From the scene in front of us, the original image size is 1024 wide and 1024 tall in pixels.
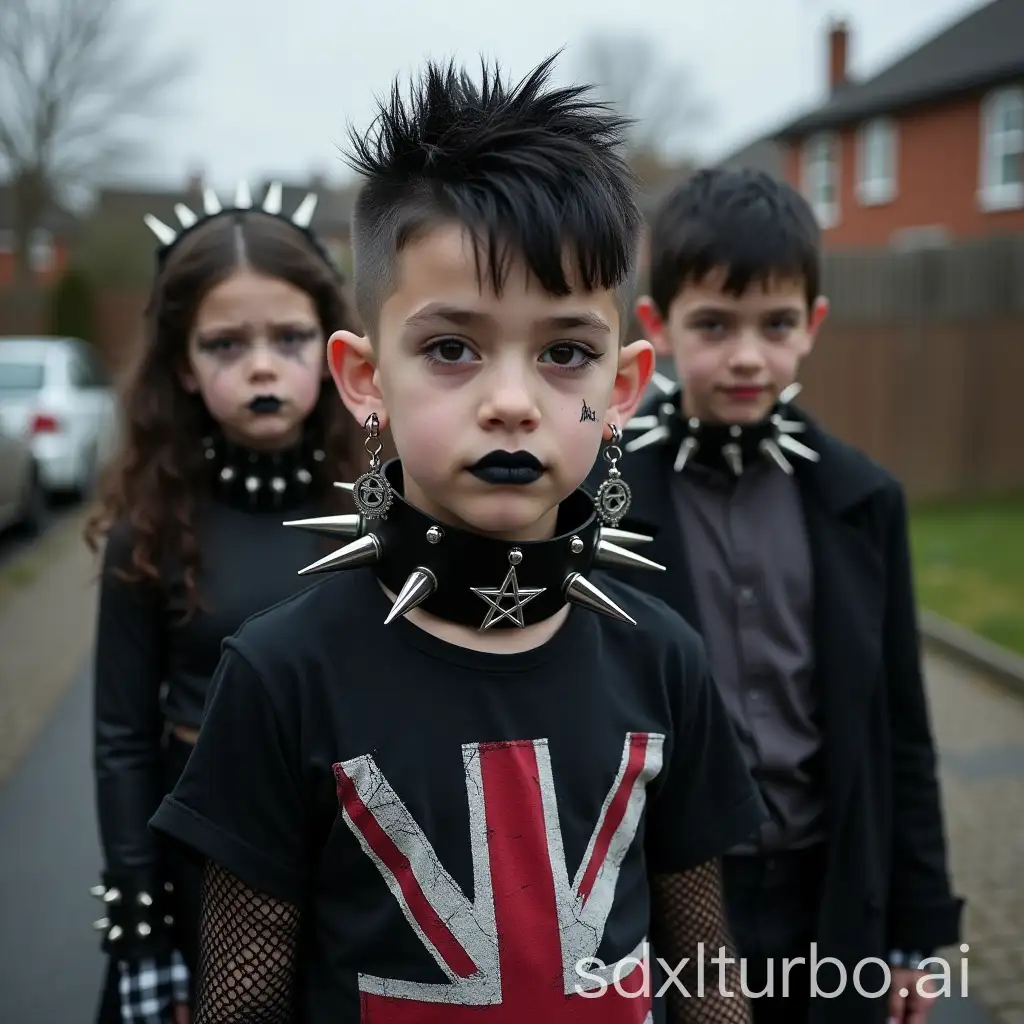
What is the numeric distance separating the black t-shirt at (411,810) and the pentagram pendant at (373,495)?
5.6 inches

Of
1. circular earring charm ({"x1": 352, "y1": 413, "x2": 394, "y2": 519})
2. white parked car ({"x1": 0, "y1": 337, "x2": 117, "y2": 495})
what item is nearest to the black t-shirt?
circular earring charm ({"x1": 352, "y1": 413, "x2": 394, "y2": 519})

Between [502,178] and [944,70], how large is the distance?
2894 centimetres

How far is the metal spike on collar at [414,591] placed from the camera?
1.46 m

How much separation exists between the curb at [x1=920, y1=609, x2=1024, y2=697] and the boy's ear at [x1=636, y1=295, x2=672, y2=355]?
5359mm

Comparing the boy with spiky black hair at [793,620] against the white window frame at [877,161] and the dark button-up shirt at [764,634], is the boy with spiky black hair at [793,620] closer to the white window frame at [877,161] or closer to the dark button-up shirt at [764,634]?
the dark button-up shirt at [764,634]

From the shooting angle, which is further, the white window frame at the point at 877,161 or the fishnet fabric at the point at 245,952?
the white window frame at the point at 877,161

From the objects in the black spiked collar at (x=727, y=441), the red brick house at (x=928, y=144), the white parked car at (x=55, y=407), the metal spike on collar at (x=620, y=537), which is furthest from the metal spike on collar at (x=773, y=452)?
the red brick house at (x=928, y=144)

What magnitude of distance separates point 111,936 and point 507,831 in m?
1.15

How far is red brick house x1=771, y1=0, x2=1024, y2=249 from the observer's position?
2414 cm

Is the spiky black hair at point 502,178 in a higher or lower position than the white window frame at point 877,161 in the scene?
lower

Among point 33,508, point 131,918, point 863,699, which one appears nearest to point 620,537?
point 863,699

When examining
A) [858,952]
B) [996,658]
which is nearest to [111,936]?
[858,952]

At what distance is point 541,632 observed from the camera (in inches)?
63.0

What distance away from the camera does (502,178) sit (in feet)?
4.71
